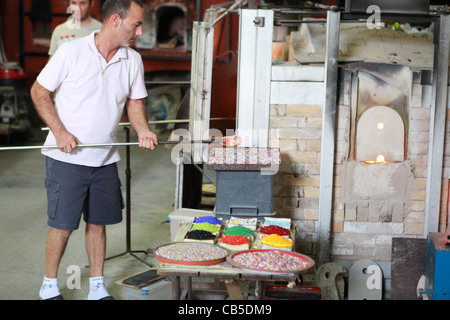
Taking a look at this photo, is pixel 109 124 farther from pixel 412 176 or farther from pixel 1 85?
pixel 1 85

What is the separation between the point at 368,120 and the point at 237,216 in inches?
48.9

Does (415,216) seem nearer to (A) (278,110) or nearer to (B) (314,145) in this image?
(B) (314,145)

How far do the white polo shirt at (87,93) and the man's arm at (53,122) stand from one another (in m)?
0.05

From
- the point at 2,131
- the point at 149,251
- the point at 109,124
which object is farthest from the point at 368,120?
the point at 2,131

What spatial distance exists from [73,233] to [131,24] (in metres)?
2.76

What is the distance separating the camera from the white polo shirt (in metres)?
3.59

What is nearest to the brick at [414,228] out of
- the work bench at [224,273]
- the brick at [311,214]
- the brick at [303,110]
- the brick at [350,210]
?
the brick at [350,210]

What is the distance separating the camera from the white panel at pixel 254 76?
14.1 ft

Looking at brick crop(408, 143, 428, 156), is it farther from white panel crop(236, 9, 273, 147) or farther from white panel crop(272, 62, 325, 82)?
white panel crop(236, 9, 273, 147)

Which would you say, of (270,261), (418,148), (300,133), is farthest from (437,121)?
(270,261)

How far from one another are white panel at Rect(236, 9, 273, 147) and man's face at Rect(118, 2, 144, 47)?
87 cm

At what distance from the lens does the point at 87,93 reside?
3.65m

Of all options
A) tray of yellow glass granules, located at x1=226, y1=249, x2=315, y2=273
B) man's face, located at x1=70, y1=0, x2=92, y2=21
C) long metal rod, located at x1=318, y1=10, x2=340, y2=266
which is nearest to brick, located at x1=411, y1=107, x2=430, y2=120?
long metal rod, located at x1=318, y1=10, x2=340, y2=266

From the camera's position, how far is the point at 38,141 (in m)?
9.96
